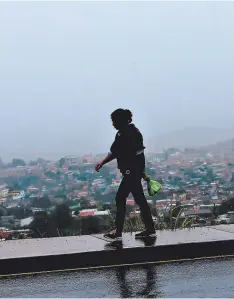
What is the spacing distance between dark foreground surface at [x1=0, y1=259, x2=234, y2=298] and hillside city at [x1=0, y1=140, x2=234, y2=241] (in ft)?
8.62

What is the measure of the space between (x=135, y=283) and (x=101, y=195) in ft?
26.3

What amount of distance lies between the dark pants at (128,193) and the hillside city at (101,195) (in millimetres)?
1258

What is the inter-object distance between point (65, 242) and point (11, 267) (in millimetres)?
1406

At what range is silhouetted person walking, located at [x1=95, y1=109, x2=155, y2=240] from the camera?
338 inches

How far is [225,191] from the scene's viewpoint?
14.0 meters

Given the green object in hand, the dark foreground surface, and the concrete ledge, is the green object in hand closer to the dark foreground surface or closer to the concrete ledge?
the concrete ledge

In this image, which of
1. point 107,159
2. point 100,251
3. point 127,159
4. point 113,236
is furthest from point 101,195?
point 100,251

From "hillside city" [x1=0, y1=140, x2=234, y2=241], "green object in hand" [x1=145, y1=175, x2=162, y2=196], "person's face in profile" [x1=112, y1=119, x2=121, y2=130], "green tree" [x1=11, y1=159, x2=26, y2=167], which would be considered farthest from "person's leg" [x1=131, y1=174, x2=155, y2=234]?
"green tree" [x1=11, y1=159, x2=26, y2=167]

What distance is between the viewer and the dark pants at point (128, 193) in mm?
8703

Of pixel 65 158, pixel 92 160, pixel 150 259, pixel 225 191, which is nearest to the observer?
pixel 150 259

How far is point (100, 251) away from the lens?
25.7 feet

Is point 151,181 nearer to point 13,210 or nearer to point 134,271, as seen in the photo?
point 134,271

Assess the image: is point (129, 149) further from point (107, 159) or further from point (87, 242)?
point (87, 242)

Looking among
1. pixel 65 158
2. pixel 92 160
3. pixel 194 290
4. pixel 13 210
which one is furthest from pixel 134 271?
pixel 65 158
